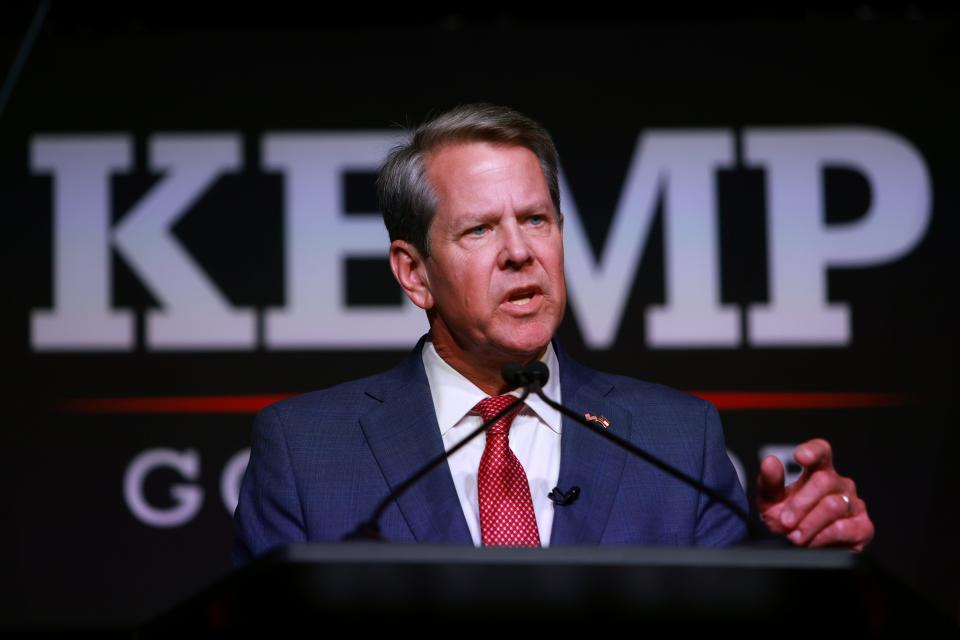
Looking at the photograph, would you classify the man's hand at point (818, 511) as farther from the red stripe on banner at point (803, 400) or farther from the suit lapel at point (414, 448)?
the red stripe on banner at point (803, 400)

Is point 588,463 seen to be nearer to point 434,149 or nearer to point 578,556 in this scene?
point 434,149

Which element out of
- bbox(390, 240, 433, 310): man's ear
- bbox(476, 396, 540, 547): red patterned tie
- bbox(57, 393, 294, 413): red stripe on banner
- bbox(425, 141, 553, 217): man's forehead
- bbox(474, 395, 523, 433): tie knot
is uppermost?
bbox(425, 141, 553, 217): man's forehead

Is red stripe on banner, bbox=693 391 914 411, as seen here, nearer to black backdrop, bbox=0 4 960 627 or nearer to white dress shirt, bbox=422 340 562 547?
black backdrop, bbox=0 4 960 627

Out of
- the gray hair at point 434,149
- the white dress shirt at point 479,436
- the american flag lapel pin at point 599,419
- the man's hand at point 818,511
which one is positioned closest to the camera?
the man's hand at point 818,511

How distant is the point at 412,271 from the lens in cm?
228

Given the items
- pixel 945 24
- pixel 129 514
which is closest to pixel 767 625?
pixel 129 514

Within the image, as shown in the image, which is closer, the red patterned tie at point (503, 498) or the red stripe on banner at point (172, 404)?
the red patterned tie at point (503, 498)

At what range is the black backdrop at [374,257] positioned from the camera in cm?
335

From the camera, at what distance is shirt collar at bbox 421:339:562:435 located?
81.4 inches

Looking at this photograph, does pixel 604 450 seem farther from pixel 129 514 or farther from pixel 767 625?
pixel 129 514

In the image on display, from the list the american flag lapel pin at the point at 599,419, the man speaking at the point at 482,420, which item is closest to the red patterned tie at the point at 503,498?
the man speaking at the point at 482,420

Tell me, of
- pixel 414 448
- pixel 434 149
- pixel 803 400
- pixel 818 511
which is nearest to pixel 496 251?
pixel 434 149

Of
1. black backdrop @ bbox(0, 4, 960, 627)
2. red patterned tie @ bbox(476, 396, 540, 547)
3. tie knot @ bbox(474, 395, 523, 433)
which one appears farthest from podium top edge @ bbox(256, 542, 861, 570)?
black backdrop @ bbox(0, 4, 960, 627)

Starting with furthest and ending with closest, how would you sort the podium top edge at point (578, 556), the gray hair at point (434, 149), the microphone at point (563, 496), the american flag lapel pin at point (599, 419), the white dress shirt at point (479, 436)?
the gray hair at point (434, 149), the american flag lapel pin at point (599, 419), the white dress shirt at point (479, 436), the microphone at point (563, 496), the podium top edge at point (578, 556)
